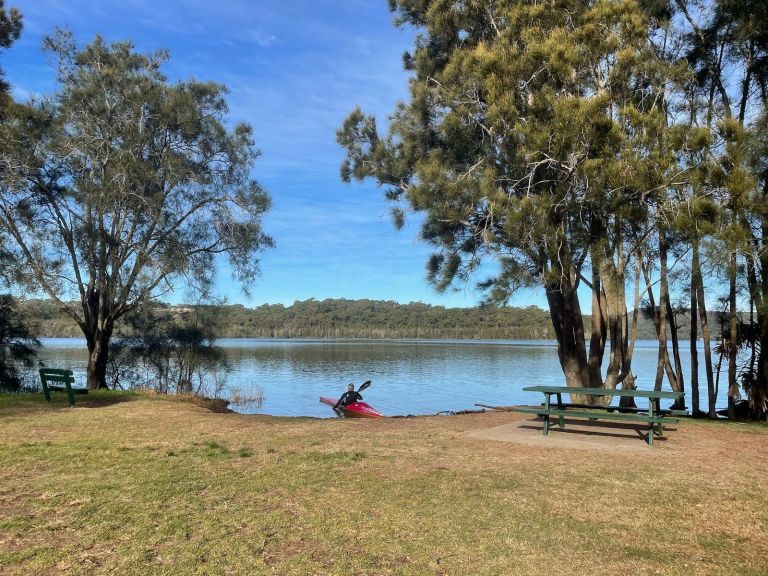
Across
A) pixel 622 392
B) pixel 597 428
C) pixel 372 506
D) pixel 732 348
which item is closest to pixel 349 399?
pixel 597 428

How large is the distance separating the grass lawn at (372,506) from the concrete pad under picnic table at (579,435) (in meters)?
0.33

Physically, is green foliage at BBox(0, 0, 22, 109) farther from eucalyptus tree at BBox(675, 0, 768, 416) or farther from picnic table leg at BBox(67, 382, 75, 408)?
eucalyptus tree at BBox(675, 0, 768, 416)

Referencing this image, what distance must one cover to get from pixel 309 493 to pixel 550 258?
6278 millimetres

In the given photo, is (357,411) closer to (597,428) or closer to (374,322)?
(597,428)

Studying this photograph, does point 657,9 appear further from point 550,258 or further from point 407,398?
point 407,398

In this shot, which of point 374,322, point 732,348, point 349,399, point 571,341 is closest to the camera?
point 732,348

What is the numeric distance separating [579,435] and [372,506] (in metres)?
4.70

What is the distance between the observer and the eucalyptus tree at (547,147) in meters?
8.50

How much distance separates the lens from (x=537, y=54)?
903 centimetres

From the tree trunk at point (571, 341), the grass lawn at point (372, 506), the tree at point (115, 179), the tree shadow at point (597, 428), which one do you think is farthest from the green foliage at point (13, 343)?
the tree shadow at point (597, 428)

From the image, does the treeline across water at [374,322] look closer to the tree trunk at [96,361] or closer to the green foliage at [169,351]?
the green foliage at [169,351]

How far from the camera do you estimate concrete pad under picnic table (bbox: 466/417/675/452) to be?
287 inches

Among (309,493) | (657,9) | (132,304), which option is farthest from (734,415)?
(132,304)

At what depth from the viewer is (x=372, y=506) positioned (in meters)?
4.41
